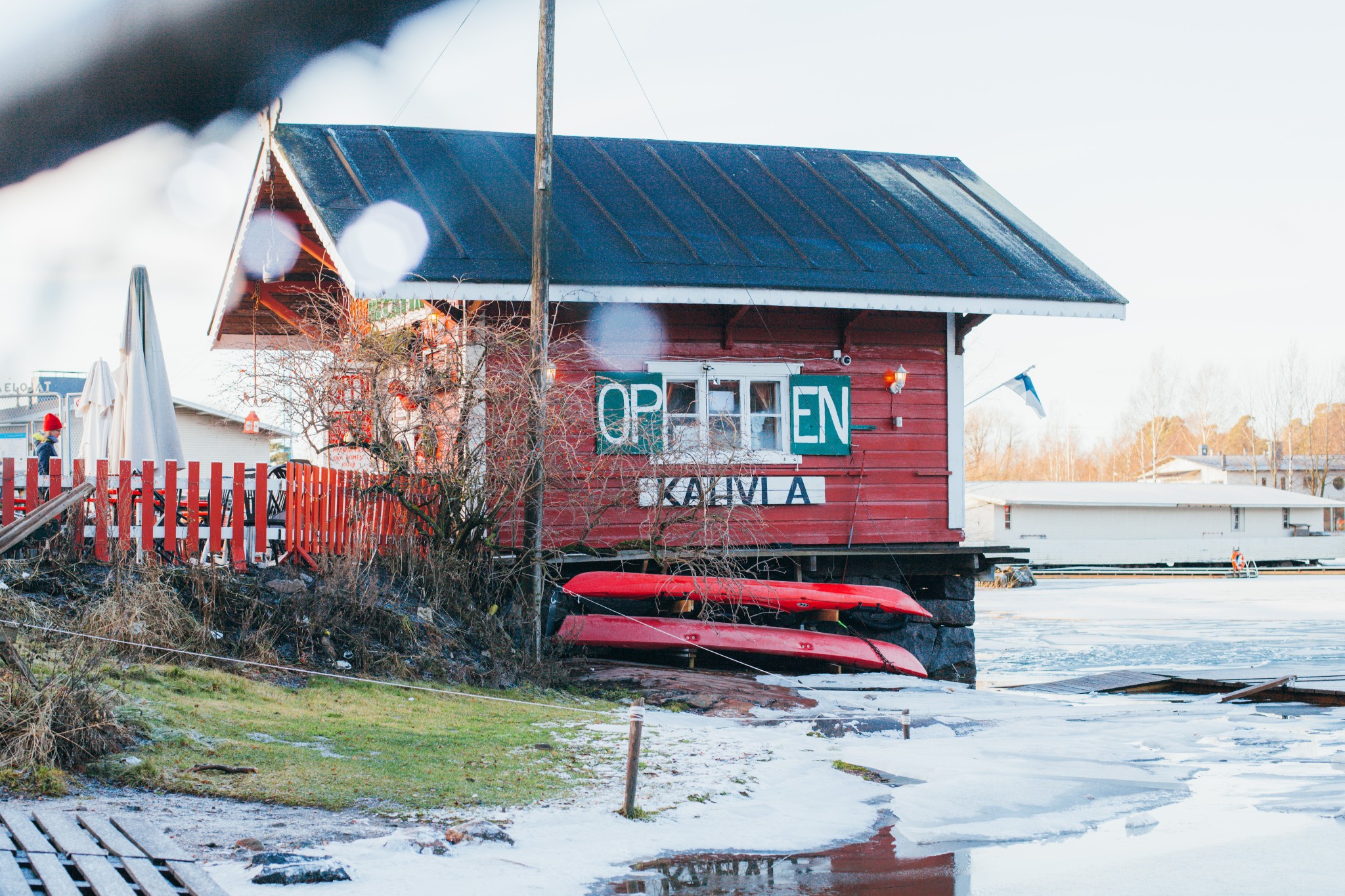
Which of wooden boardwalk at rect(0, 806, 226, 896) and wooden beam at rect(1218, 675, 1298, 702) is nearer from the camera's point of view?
wooden boardwalk at rect(0, 806, 226, 896)

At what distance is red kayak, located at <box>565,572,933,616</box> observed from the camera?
12977 mm

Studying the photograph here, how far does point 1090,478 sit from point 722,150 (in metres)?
100

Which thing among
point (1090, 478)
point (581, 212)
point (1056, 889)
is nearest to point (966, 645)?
point (581, 212)

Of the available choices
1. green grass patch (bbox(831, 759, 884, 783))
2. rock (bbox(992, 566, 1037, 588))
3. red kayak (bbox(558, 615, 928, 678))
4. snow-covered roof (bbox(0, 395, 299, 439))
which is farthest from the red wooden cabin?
rock (bbox(992, 566, 1037, 588))

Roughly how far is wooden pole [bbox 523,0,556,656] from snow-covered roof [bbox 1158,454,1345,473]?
2814 inches

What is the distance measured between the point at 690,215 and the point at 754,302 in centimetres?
236

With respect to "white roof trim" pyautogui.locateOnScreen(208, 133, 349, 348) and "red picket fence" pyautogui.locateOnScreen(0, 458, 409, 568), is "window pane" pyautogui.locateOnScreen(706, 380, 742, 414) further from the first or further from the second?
"white roof trim" pyautogui.locateOnScreen(208, 133, 349, 348)

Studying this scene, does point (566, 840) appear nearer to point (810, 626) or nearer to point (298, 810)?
point (298, 810)

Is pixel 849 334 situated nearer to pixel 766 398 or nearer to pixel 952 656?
pixel 766 398

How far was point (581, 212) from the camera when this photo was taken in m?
15.1

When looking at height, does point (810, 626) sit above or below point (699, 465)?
below

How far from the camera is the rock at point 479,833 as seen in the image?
559 centimetres

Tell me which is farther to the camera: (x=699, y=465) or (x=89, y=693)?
(x=699, y=465)

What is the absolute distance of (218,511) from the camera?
10.6m
